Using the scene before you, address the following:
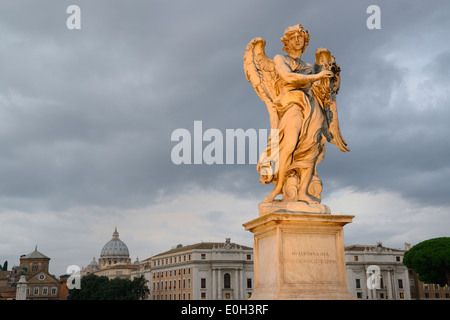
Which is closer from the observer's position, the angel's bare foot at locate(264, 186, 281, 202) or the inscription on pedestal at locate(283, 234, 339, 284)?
the inscription on pedestal at locate(283, 234, 339, 284)

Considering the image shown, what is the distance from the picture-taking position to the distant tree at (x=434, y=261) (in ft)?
202

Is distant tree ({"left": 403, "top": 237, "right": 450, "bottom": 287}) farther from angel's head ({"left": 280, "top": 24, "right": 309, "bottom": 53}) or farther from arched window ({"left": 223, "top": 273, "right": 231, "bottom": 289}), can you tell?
angel's head ({"left": 280, "top": 24, "right": 309, "bottom": 53})

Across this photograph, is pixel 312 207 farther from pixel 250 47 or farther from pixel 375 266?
pixel 375 266

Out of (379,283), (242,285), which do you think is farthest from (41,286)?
(379,283)

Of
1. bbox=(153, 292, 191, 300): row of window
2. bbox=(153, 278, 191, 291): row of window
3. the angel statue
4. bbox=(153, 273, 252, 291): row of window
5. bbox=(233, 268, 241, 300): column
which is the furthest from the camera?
bbox=(153, 278, 191, 291): row of window

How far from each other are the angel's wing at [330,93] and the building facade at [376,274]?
343ft

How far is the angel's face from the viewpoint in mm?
9227

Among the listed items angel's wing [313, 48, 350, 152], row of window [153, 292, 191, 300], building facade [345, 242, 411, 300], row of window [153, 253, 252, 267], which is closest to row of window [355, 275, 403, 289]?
building facade [345, 242, 411, 300]

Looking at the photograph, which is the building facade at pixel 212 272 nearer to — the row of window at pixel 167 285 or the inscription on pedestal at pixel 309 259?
the row of window at pixel 167 285

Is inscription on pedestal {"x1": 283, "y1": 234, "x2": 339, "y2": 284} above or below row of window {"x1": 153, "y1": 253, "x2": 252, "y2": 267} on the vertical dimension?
below

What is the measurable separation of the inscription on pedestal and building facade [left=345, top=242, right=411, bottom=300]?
105m
